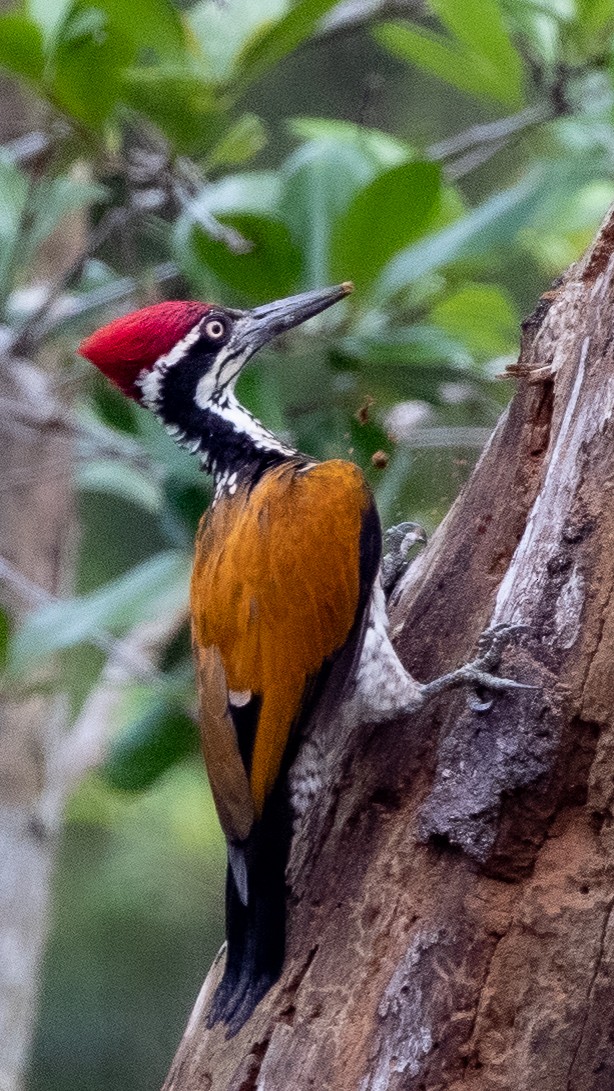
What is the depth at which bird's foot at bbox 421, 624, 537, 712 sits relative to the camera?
7.30 ft

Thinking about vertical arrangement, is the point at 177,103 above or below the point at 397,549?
above

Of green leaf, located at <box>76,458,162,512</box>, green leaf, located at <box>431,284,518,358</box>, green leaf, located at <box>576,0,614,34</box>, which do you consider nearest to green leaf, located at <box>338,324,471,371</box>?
green leaf, located at <box>431,284,518,358</box>

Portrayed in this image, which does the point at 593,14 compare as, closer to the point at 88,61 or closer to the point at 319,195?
the point at 319,195

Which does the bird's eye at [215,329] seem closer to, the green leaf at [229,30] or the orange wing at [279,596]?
the orange wing at [279,596]

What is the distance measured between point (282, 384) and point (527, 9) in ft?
3.38

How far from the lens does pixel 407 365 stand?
125 inches

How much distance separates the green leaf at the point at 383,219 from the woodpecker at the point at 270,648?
410 mm

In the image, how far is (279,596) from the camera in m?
2.41

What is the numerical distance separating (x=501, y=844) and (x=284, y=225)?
4.91ft

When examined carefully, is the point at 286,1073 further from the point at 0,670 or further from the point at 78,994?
the point at 78,994

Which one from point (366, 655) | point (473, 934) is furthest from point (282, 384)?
point (473, 934)

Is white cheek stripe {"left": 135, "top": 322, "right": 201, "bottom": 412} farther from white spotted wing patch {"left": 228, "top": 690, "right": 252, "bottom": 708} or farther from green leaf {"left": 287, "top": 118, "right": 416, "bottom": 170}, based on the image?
green leaf {"left": 287, "top": 118, "right": 416, "bottom": 170}

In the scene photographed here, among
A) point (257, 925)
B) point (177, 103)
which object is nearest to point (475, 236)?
point (177, 103)

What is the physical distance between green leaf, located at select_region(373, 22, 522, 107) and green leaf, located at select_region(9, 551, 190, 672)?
53.1 inches
